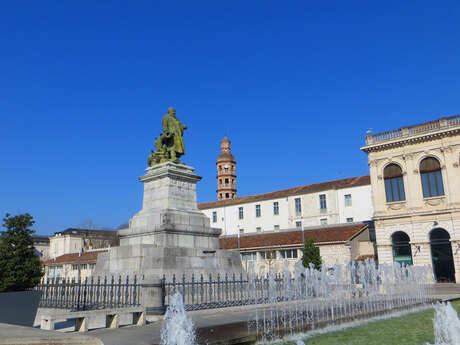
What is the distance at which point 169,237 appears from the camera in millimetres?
15812

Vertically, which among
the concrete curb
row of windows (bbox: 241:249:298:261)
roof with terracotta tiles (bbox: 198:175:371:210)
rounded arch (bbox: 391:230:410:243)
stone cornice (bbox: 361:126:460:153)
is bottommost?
the concrete curb

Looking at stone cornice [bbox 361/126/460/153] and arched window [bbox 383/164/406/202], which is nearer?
stone cornice [bbox 361/126/460/153]

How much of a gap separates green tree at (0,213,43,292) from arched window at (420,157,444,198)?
114ft

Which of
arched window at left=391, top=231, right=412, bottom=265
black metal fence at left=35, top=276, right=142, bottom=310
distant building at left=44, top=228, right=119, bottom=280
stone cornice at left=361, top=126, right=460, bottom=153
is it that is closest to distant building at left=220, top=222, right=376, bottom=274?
arched window at left=391, top=231, right=412, bottom=265

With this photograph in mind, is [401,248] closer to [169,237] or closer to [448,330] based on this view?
[169,237]

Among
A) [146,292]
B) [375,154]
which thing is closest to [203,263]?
[146,292]

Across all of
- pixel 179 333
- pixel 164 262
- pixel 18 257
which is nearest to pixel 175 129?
pixel 164 262

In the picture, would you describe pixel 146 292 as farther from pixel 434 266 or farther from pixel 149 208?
pixel 434 266

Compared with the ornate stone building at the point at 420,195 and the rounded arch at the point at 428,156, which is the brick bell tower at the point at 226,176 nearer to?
the ornate stone building at the point at 420,195

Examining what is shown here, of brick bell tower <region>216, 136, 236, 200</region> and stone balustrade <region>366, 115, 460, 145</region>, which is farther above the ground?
brick bell tower <region>216, 136, 236, 200</region>

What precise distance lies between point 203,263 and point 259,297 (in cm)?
260

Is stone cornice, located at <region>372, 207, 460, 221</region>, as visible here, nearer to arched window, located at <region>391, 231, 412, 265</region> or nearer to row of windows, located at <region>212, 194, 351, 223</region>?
arched window, located at <region>391, 231, 412, 265</region>

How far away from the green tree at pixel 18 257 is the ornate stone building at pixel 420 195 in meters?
33.7

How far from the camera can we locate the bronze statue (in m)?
18.3
